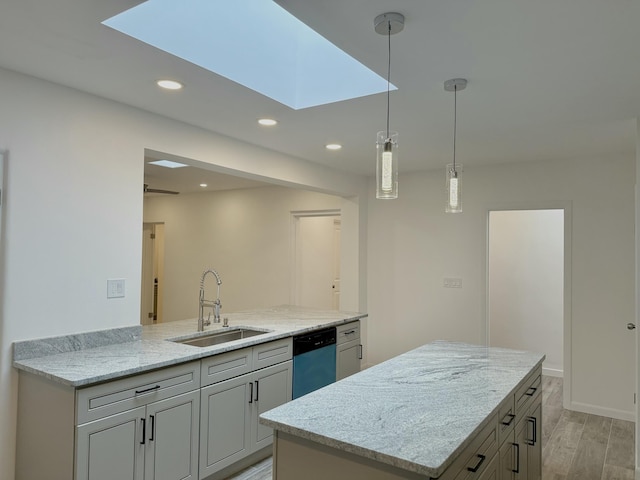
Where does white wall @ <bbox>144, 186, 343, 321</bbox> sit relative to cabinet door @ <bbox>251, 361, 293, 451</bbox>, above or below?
above

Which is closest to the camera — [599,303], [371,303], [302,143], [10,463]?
[10,463]

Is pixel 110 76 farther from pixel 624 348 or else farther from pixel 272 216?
pixel 624 348

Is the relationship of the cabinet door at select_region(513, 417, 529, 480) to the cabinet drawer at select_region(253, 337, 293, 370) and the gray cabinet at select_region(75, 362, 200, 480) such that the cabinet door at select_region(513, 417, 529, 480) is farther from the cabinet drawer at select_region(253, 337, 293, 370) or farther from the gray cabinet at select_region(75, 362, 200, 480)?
the gray cabinet at select_region(75, 362, 200, 480)

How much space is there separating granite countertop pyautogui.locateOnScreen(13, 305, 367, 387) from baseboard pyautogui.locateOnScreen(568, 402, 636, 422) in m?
2.85

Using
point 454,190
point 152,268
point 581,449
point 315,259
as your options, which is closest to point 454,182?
point 454,190

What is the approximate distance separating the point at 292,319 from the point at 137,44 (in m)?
2.51

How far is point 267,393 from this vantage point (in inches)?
122

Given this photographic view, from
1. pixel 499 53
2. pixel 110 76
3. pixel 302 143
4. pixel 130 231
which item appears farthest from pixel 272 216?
pixel 499 53

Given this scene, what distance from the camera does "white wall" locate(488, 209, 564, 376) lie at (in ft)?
17.9

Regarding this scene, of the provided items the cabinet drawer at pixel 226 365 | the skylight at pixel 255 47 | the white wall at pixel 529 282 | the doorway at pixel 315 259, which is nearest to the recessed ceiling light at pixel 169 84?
the skylight at pixel 255 47

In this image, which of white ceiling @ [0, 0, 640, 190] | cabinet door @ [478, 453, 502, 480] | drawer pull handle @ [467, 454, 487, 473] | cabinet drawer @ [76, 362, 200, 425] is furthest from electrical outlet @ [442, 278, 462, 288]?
drawer pull handle @ [467, 454, 487, 473]

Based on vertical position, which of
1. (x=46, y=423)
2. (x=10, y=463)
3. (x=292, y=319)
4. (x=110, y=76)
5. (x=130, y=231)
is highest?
(x=110, y=76)

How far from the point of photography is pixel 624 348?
4.02 meters

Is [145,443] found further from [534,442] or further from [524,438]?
[534,442]
